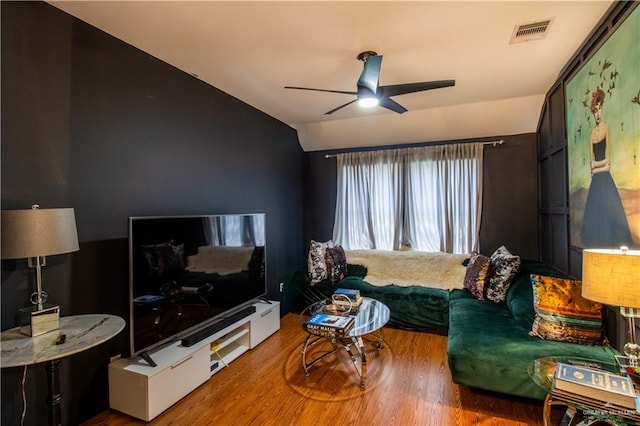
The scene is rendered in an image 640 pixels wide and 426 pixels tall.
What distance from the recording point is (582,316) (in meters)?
2.08

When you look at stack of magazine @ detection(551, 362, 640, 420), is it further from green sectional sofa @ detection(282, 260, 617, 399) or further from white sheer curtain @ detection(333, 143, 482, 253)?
white sheer curtain @ detection(333, 143, 482, 253)

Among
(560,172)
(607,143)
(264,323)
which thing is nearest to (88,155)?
(264,323)

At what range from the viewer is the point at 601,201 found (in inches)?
82.2

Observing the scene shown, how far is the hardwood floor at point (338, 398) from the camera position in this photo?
6.70 ft

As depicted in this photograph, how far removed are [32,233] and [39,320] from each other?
0.48 metres

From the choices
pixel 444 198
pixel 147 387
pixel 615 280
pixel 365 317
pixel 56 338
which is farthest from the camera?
pixel 444 198

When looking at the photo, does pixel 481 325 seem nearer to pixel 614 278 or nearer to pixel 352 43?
pixel 614 278

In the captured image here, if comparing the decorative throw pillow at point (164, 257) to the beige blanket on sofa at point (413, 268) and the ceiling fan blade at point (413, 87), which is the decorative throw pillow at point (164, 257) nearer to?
the ceiling fan blade at point (413, 87)

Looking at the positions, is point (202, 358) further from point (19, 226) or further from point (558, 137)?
point (558, 137)

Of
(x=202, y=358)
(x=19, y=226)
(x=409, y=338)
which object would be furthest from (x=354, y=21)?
(x=409, y=338)

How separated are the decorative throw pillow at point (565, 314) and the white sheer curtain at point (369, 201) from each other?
2.23 metres

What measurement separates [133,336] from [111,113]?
61.6 inches

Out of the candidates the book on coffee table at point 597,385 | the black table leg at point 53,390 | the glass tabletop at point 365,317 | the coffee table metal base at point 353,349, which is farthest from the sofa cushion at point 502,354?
the black table leg at point 53,390

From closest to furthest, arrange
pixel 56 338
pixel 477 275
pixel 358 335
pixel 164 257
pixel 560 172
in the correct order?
pixel 56 338 → pixel 164 257 → pixel 358 335 → pixel 560 172 → pixel 477 275
